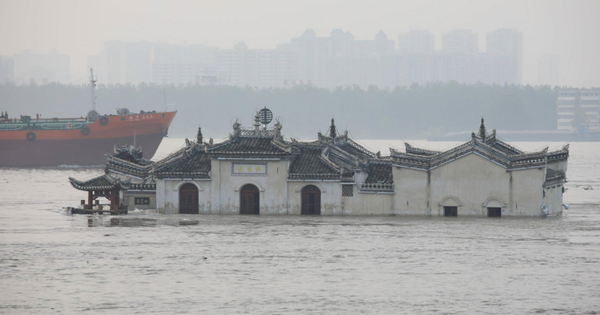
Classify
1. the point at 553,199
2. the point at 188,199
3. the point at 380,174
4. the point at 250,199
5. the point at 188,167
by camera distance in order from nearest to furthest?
the point at 553,199 → the point at 380,174 → the point at 250,199 → the point at 188,167 → the point at 188,199

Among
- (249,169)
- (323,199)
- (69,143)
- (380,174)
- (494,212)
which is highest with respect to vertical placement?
(69,143)

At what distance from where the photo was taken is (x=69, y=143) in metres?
126

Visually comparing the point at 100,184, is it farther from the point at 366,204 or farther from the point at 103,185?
the point at 366,204

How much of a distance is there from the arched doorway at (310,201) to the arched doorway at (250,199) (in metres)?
2.98

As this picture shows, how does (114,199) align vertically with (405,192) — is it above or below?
below

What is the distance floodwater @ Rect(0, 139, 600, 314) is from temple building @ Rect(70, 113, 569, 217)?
1.29 meters

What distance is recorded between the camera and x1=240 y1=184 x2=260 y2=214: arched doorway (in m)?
57.0

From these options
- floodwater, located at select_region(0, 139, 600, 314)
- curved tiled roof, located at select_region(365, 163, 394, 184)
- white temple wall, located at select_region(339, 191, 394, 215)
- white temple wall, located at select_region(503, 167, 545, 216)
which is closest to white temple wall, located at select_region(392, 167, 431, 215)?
white temple wall, located at select_region(339, 191, 394, 215)

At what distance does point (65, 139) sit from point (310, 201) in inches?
3055

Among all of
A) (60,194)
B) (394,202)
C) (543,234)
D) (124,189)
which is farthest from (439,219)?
(60,194)

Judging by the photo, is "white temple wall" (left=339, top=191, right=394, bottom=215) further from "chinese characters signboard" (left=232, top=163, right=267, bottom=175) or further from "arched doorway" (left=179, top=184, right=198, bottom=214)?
"arched doorway" (left=179, top=184, right=198, bottom=214)

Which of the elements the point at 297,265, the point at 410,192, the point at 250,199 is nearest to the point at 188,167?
the point at 250,199

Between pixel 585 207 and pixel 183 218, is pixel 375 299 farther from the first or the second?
pixel 585 207

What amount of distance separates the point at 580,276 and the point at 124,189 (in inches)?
1230
